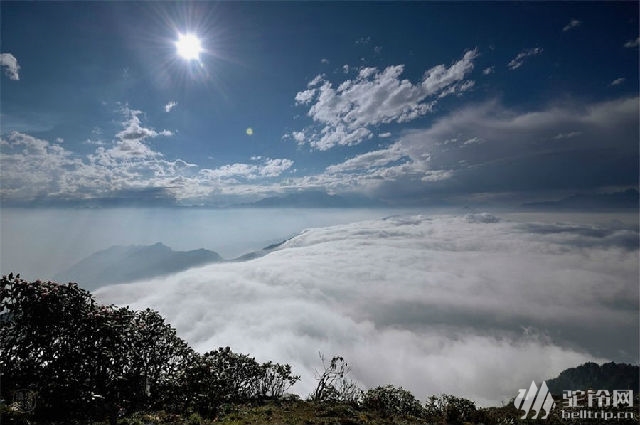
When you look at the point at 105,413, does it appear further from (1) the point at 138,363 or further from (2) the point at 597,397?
(2) the point at 597,397

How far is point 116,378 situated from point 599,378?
20951cm

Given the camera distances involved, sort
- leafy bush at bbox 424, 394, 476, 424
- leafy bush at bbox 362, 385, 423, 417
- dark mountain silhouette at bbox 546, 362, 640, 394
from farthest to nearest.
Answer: dark mountain silhouette at bbox 546, 362, 640, 394 < leafy bush at bbox 362, 385, 423, 417 < leafy bush at bbox 424, 394, 476, 424

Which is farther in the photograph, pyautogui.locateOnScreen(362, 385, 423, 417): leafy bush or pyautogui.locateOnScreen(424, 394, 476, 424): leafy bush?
pyautogui.locateOnScreen(362, 385, 423, 417): leafy bush

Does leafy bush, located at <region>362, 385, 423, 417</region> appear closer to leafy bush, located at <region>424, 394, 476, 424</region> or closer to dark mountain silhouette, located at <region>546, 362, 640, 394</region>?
leafy bush, located at <region>424, 394, 476, 424</region>

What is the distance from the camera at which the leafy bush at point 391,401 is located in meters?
42.0

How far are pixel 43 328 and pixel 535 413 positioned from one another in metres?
46.3

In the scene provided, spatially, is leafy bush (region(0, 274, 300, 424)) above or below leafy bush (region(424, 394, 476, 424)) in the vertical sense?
above

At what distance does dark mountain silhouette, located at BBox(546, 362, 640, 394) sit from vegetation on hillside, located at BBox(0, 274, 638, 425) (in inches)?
6008

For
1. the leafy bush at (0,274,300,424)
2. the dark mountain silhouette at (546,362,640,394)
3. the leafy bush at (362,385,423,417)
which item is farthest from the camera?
the dark mountain silhouette at (546,362,640,394)

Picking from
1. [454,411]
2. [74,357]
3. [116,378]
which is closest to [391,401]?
[454,411]

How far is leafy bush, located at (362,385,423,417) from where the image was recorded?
42.0m

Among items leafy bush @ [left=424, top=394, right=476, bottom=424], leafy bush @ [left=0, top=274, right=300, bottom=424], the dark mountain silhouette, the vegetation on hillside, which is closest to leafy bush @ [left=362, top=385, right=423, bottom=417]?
the vegetation on hillside

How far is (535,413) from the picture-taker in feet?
107

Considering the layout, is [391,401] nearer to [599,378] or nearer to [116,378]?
[116,378]
